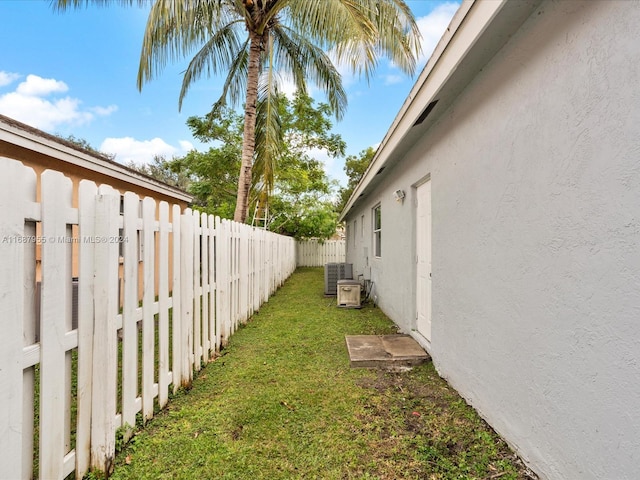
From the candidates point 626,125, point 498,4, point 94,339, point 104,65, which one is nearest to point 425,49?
point 498,4

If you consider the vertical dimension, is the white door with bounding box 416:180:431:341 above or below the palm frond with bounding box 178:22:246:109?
below

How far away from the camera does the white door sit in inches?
169

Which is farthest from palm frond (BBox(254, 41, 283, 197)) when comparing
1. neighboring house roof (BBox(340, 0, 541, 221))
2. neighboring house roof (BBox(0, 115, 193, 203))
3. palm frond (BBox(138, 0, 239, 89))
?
neighboring house roof (BBox(340, 0, 541, 221))

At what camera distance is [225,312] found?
4602mm

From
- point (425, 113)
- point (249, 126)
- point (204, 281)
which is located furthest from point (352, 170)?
point (204, 281)

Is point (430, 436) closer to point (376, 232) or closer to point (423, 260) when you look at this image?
point (423, 260)

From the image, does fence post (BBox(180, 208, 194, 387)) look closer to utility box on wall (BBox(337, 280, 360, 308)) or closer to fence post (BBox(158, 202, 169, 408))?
fence post (BBox(158, 202, 169, 408))

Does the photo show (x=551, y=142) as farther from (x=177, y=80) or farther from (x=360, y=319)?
(x=177, y=80)

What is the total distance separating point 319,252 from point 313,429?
1856 cm

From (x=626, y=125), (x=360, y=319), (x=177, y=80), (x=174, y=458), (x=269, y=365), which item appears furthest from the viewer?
(x=177, y=80)

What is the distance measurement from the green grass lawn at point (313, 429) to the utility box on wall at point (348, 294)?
11.4ft

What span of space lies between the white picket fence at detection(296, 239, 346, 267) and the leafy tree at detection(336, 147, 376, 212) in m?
7.43

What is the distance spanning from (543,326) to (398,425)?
1.39m

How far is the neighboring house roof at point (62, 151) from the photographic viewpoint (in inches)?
174
